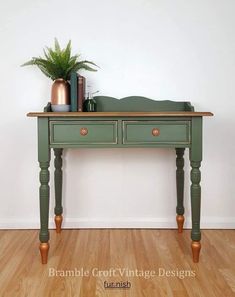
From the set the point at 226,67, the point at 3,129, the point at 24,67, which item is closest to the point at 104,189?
the point at 3,129

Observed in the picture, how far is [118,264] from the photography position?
5.63ft

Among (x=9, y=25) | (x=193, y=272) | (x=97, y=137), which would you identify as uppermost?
(x=9, y=25)

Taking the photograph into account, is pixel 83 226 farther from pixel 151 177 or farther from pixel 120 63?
pixel 120 63

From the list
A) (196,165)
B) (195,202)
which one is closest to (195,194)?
(195,202)

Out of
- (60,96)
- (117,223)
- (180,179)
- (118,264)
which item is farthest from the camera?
(117,223)

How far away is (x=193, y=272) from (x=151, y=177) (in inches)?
32.0

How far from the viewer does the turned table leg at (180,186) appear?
2195mm

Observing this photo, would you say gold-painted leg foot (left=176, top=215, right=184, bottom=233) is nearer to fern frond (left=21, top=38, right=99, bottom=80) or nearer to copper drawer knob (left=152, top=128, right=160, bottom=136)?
copper drawer knob (left=152, top=128, right=160, bottom=136)

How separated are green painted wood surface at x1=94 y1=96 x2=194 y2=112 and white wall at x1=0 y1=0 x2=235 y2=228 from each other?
0.28 ft

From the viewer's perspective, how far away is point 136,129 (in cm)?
177

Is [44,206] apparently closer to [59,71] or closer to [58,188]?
[58,188]

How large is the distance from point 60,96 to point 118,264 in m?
0.96

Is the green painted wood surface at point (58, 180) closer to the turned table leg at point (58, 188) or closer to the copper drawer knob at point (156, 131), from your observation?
the turned table leg at point (58, 188)

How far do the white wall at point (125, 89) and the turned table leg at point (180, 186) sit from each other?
106 mm
